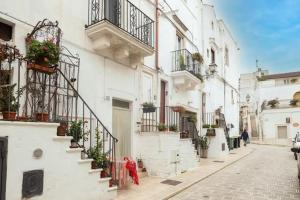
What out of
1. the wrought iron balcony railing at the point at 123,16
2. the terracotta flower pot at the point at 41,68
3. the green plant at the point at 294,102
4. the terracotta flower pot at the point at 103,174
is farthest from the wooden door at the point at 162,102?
the green plant at the point at 294,102

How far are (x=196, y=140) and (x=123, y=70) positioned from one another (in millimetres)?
7070

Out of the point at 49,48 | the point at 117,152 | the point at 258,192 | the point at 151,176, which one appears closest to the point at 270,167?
the point at 258,192

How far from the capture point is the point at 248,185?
912 centimetres

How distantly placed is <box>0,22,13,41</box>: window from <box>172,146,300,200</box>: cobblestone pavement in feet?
19.8

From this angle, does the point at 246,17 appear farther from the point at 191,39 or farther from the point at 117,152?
the point at 117,152

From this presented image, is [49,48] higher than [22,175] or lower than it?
higher

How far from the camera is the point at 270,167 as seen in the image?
42.4 feet

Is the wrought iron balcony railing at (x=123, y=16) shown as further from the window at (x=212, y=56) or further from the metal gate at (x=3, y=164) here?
the window at (x=212, y=56)

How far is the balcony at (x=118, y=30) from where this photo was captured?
855 cm

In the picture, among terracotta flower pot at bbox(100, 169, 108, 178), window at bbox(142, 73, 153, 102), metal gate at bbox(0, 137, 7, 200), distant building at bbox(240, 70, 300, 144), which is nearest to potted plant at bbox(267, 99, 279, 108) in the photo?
distant building at bbox(240, 70, 300, 144)

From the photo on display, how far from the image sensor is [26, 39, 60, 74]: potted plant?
238 inches

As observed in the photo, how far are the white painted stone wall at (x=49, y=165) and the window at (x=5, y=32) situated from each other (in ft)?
8.47

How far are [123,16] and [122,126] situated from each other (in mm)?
4120

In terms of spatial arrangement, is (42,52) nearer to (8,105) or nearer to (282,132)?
(8,105)
